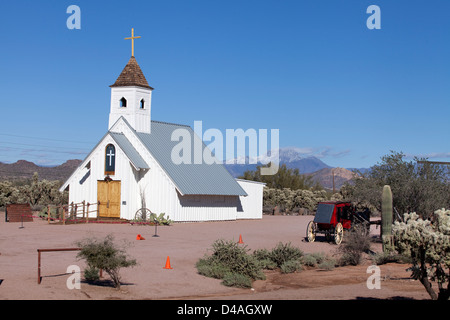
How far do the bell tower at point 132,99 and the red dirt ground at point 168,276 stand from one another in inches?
407

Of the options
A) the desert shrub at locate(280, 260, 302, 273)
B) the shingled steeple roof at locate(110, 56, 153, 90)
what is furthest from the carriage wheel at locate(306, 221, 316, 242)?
the shingled steeple roof at locate(110, 56, 153, 90)

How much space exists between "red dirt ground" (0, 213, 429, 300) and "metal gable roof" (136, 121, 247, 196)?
6819 mm

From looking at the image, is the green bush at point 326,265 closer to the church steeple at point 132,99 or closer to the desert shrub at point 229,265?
the desert shrub at point 229,265

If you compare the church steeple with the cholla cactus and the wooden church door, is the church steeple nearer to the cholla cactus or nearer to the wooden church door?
the wooden church door

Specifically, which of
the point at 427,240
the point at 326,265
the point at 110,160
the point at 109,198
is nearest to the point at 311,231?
the point at 326,265

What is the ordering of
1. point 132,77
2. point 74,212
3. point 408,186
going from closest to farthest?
point 408,186
point 74,212
point 132,77

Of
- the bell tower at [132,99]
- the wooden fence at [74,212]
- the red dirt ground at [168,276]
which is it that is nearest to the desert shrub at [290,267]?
the red dirt ground at [168,276]

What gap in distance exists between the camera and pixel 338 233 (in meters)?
25.1

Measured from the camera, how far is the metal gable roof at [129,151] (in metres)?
33.0

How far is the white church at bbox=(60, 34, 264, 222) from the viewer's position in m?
33.5

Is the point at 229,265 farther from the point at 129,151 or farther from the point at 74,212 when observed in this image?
the point at 74,212

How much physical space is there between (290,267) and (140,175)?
16804 millimetres

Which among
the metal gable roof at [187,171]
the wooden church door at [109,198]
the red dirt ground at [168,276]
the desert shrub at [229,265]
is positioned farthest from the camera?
the metal gable roof at [187,171]
